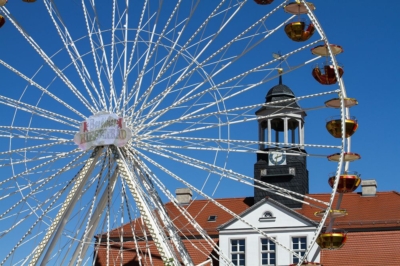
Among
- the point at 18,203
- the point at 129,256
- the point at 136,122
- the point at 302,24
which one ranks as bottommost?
the point at 129,256

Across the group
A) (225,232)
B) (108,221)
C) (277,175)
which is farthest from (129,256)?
(108,221)

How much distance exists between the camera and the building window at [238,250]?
47.7 metres

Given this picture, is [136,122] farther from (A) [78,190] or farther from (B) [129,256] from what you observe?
(B) [129,256]

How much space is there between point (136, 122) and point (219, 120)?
264cm

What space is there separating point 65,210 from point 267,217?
18.0 m

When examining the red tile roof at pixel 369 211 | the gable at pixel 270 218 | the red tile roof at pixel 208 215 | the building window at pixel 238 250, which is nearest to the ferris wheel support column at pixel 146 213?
the gable at pixel 270 218

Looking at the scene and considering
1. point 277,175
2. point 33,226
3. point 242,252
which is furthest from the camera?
point 277,175

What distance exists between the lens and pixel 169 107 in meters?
32.5

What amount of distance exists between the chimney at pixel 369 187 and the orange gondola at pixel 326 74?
62.9 ft

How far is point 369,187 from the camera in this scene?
5091 cm

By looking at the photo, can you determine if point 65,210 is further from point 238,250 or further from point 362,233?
point 362,233

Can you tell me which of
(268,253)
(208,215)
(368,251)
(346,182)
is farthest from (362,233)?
(346,182)

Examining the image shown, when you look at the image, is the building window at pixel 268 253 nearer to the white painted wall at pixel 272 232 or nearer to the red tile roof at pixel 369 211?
the white painted wall at pixel 272 232

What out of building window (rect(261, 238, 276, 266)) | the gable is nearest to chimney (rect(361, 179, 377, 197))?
the gable
